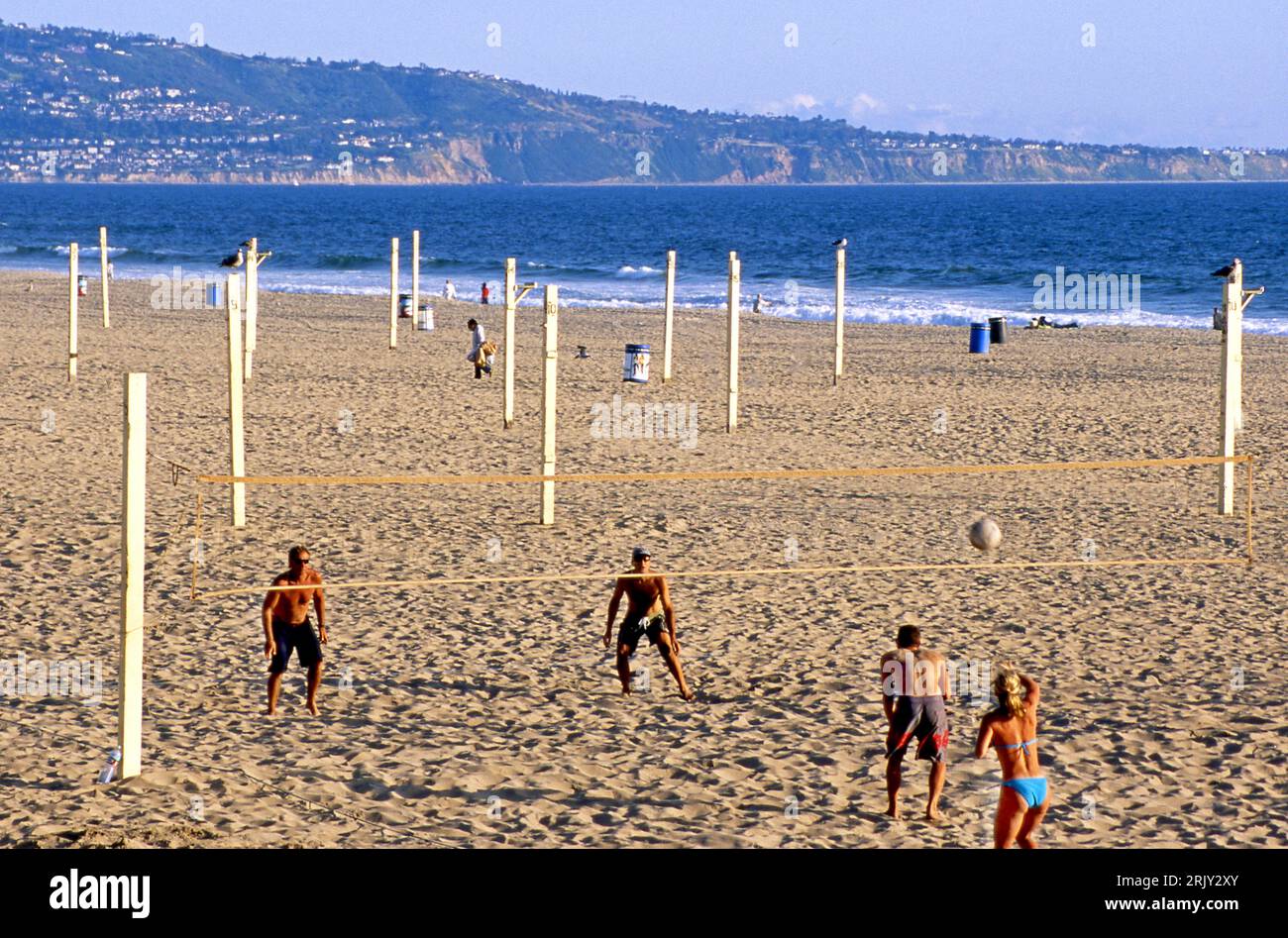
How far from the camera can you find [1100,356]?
2786 cm

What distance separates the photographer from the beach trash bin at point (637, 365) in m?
22.7

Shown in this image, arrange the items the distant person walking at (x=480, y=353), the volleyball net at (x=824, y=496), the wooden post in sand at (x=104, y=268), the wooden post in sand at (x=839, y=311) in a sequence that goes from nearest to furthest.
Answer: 1. the volleyball net at (x=824, y=496)
2. the wooden post in sand at (x=839, y=311)
3. the distant person walking at (x=480, y=353)
4. the wooden post in sand at (x=104, y=268)

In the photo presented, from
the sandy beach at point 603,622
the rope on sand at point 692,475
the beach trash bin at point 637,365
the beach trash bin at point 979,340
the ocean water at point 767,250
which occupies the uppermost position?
the ocean water at point 767,250

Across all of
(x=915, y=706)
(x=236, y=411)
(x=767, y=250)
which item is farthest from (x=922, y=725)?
(x=767, y=250)

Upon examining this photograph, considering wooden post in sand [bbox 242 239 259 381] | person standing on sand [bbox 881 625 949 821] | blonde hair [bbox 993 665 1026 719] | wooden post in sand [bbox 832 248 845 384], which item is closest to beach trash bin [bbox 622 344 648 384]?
wooden post in sand [bbox 832 248 845 384]

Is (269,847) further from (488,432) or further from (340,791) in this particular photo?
(488,432)

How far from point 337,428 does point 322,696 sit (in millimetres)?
9583

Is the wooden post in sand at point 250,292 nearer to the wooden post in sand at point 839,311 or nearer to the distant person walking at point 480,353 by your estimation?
the distant person walking at point 480,353

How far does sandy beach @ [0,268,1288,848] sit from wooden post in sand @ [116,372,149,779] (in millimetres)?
219

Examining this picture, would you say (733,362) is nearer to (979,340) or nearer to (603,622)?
(603,622)

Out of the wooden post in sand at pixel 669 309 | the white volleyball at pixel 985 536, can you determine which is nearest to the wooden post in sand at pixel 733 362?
the wooden post in sand at pixel 669 309

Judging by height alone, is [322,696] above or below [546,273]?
Result: below

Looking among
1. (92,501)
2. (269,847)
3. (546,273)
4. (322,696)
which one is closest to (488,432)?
(92,501)

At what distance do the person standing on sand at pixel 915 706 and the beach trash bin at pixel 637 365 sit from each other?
50.4 ft
